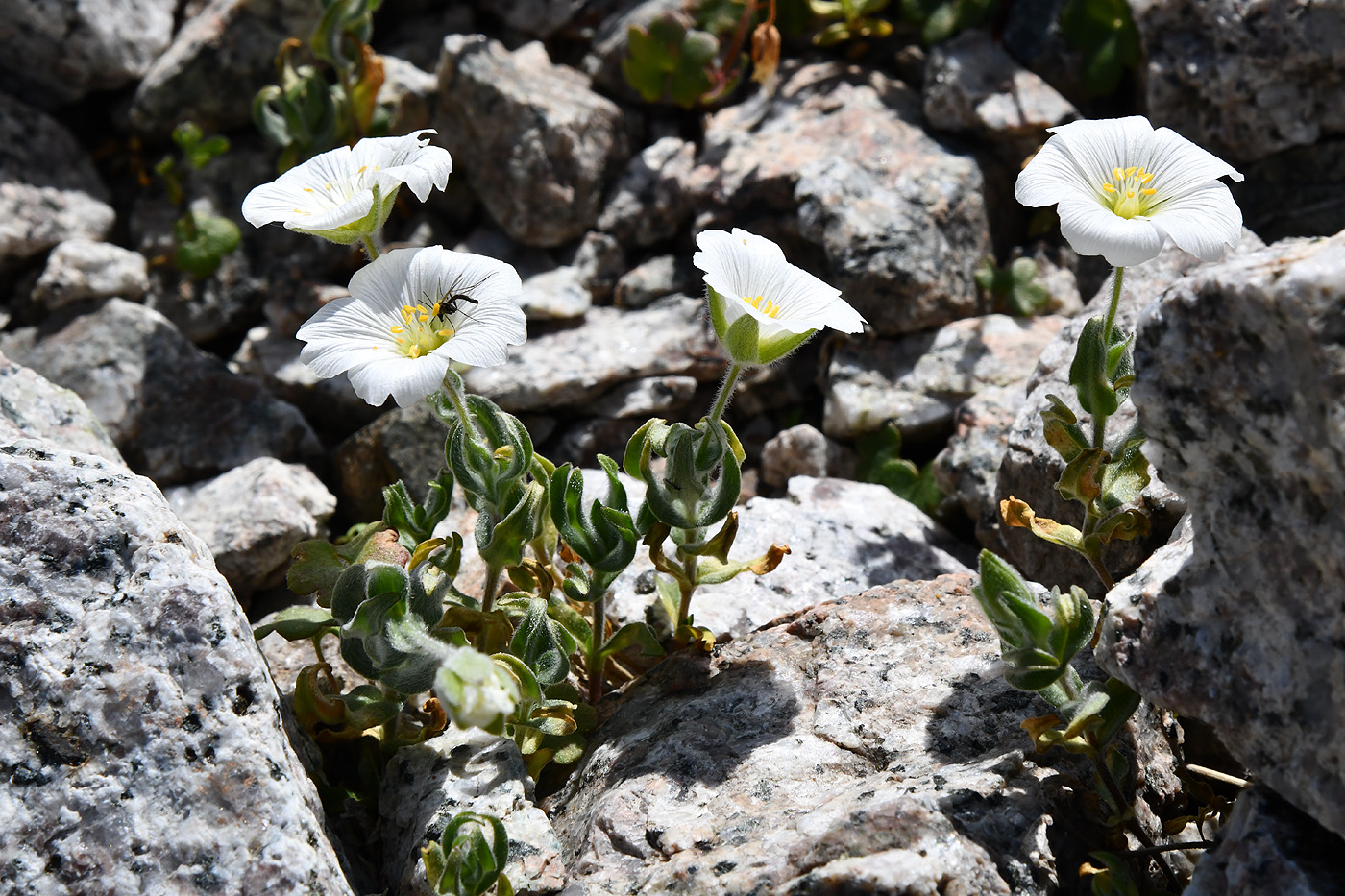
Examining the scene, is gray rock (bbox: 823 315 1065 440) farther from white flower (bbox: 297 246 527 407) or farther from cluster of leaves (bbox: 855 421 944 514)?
white flower (bbox: 297 246 527 407)

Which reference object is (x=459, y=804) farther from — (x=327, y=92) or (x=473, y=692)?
(x=327, y=92)

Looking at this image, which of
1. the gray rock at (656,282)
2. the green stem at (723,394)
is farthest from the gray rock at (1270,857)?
the gray rock at (656,282)

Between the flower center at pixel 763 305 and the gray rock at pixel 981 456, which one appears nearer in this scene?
the flower center at pixel 763 305

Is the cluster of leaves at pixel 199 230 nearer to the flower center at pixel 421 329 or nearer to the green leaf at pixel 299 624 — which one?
the green leaf at pixel 299 624

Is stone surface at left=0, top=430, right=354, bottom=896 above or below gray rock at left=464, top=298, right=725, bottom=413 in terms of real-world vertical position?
above

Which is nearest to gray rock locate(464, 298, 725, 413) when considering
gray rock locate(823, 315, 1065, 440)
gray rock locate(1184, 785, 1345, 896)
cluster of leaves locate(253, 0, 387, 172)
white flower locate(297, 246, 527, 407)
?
gray rock locate(823, 315, 1065, 440)

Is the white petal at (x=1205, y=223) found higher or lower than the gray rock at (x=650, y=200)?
higher

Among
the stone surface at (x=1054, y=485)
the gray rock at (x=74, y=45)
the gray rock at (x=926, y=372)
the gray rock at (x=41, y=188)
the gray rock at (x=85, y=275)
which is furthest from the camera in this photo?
the gray rock at (x=74, y=45)
